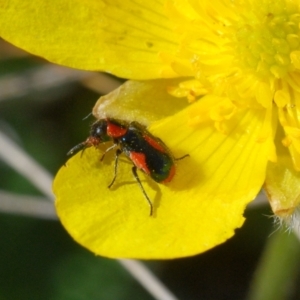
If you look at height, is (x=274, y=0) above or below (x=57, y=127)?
above

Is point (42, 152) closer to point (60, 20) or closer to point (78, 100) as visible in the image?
point (78, 100)

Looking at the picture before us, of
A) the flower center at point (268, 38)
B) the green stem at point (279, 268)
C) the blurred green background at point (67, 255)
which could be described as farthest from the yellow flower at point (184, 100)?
the blurred green background at point (67, 255)

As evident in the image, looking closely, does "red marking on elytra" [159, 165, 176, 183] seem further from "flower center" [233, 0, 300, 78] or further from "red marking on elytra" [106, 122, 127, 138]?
"flower center" [233, 0, 300, 78]

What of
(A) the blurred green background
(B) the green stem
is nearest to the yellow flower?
(B) the green stem

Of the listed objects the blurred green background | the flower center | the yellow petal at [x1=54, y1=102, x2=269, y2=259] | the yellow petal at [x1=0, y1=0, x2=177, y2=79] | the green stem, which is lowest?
the blurred green background

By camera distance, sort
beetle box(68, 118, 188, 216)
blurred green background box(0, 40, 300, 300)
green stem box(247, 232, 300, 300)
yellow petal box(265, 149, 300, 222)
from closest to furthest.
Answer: yellow petal box(265, 149, 300, 222) → beetle box(68, 118, 188, 216) → green stem box(247, 232, 300, 300) → blurred green background box(0, 40, 300, 300)

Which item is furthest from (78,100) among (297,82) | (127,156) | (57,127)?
(297,82)
